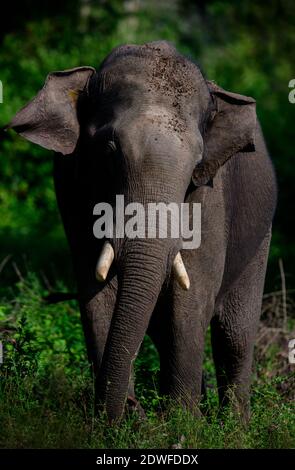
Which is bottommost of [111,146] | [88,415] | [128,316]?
[88,415]

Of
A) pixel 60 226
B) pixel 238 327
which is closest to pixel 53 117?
pixel 238 327

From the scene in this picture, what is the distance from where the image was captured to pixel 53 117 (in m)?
7.79

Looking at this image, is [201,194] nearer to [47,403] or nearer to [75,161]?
[75,161]

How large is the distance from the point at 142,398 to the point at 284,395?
131 cm

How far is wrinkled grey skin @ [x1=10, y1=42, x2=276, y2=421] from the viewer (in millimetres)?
7059

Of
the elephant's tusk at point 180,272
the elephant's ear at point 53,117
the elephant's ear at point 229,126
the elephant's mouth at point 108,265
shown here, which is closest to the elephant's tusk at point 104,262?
the elephant's mouth at point 108,265

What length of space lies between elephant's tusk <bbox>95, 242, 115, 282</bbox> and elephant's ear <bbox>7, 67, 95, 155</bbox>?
2.88ft

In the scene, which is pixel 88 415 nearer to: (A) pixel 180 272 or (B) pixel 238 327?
(A) pixel 180 272

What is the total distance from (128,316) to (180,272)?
469 millimetres

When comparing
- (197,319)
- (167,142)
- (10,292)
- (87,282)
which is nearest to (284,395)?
(197,319)

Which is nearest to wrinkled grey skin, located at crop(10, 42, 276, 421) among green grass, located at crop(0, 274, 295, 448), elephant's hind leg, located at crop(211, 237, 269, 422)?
green grass, located at crop(0, 274, 295, 448)

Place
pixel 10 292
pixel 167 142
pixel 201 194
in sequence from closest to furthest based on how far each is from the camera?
1. pixel 167 142
2. pixel 201 194
3. pixel 10 292

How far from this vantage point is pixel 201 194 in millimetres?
7742

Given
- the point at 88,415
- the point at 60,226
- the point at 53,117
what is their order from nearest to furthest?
1. the point at 88,415
2. the point at 53,117
3. the point at 60,226
